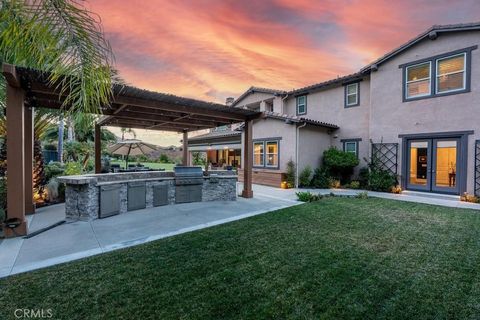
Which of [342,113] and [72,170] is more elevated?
[342,113]

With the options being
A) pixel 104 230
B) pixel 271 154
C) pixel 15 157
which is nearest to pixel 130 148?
pixel 15 157

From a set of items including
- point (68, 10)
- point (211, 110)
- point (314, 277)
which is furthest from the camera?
point (211, 110)

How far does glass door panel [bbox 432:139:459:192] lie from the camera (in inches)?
429

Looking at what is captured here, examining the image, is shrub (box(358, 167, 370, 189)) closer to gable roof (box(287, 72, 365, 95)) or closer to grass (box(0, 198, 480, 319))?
gable roof (box(287, 72, 365, 95))

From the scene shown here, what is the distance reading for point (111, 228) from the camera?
611cm

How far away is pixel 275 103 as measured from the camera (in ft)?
62.0

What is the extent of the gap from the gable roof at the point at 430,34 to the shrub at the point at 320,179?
6454 millimetres

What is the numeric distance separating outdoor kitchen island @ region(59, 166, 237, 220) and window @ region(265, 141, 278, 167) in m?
6.00

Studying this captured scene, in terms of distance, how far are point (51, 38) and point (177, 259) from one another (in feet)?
12.4

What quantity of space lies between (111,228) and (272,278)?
459 cm

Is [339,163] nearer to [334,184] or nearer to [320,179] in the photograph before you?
[334,184]

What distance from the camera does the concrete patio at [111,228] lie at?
4.41 m

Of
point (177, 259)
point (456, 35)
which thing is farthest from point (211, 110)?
point (456, 35)

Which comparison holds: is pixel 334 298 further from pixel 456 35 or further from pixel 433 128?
pixel 456 35
